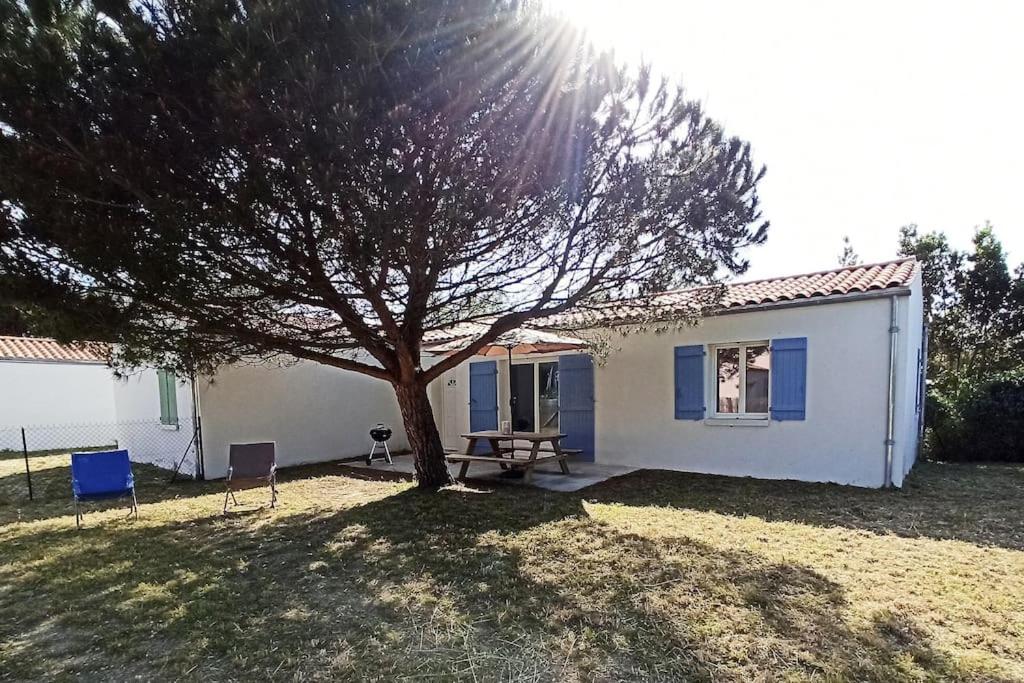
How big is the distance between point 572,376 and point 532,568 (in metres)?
6.47

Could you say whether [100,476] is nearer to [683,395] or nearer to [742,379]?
[683,395]

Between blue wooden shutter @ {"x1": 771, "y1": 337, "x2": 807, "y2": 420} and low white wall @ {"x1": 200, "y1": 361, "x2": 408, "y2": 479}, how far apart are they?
838cm

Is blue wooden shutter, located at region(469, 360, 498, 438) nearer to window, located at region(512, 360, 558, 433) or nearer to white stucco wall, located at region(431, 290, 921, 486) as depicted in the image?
window, located at region(512, 360, 558, 433)

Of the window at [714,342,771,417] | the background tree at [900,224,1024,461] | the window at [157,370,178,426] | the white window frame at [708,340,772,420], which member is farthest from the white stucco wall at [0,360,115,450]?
the background tree at [900,224,1024,461]

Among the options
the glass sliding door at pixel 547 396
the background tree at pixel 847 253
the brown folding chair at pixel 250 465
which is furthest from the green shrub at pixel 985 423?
the brown folding chair at pixel 250 465

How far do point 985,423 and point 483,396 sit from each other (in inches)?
418

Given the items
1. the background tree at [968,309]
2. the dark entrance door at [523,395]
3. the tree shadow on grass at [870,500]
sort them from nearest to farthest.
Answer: the tree shadow on grass at [870,500]
the dark entrance door at [523,395]
the background tree at [968,309]

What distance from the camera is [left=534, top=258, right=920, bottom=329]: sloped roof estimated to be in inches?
301

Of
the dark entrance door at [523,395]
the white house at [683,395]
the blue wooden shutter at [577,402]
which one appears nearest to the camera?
the white house at [683,395]

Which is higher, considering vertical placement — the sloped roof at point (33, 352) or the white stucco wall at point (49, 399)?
the sloped roof at point (33, 352)

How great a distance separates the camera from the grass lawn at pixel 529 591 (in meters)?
A: 3.10

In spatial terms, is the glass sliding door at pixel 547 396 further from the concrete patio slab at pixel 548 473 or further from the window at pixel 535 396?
the concrete patio slab at pixel 548 473

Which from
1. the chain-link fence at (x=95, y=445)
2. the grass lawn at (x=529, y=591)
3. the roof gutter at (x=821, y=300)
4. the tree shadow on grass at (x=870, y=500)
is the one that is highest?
the roof gutter at (x=821, y=300)

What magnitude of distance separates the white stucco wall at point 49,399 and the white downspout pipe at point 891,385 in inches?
689
